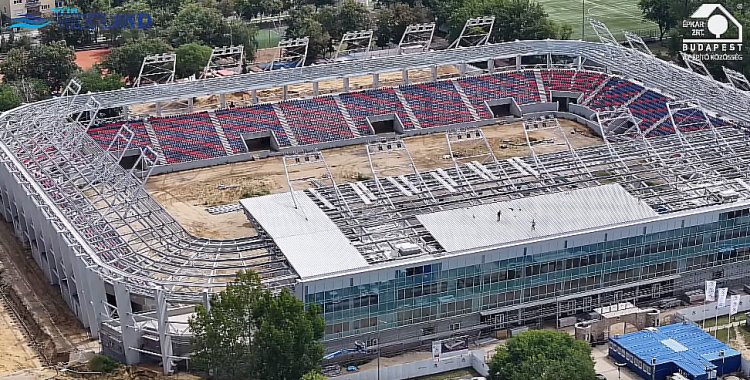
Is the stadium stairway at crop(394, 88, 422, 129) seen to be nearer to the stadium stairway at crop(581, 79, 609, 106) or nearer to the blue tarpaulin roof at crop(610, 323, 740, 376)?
the stadium stairway at crop(581, 79, 609, 106)

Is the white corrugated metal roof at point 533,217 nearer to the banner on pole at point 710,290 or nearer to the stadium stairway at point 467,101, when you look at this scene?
the banner on pole at point 710,290

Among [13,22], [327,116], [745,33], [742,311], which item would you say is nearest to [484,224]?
[742,311]

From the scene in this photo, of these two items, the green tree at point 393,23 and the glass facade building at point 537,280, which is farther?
the green tree at point 393,23

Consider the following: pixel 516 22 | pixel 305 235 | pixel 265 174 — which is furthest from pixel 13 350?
pixel 516 22

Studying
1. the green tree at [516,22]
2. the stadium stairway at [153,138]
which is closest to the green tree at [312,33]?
the green tree at [516,22]

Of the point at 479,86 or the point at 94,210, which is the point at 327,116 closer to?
the point at 479,86

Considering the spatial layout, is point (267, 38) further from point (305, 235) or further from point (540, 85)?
point (305, 235)
